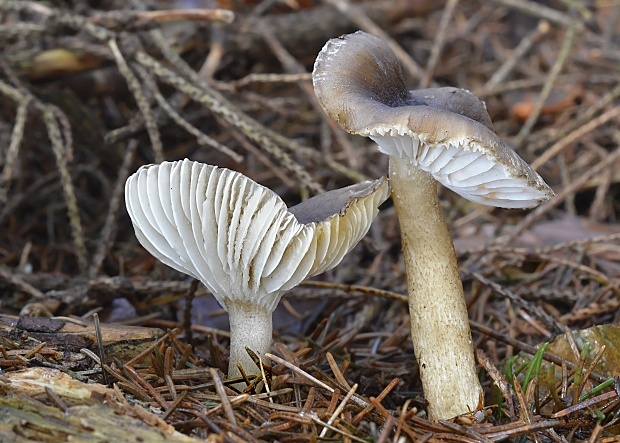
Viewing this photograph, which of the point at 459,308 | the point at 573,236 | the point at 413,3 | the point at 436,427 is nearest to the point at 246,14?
the point at 413,3

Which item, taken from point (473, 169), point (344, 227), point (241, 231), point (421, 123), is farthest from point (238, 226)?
point (473, 169)

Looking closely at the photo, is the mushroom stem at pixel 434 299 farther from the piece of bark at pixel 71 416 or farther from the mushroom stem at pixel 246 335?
the piece of bark at pixel 71 416

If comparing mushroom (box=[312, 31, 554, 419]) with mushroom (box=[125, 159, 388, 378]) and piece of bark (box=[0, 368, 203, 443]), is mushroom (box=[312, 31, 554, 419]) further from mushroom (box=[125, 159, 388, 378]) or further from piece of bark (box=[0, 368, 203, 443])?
piece of bark (box=[0, 368, 203, 443])

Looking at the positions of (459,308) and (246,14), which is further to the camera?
(246,14)

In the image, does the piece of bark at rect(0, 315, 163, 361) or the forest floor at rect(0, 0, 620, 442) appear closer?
the forest floor at rect(0, 0, 620, 442)

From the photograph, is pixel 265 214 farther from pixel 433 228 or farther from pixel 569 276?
pixel 569 276

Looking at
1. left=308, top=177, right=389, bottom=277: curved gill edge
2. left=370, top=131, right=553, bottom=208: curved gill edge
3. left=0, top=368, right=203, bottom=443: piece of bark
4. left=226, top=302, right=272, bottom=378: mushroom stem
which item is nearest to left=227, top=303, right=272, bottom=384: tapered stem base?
left=226, top=302, right=272, bottom=378: mushroom stem

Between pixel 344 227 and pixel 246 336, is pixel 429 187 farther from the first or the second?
pixel 246 336
